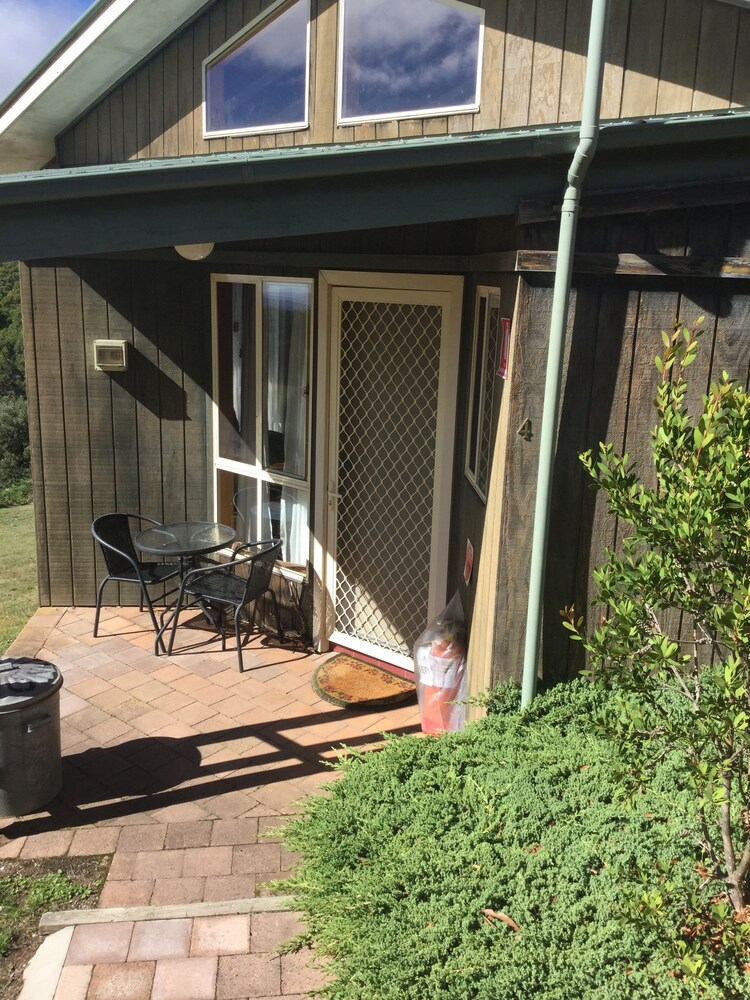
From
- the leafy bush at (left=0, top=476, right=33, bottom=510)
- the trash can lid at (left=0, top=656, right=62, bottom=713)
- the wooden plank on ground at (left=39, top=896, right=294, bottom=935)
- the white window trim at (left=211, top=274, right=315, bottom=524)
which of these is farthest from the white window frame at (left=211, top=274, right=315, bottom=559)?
the leafy bush at (left=0, top=476, right=33, bottom=510)

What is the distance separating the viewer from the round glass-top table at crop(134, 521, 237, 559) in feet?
18.9

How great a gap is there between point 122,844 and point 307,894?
1082 millimetres

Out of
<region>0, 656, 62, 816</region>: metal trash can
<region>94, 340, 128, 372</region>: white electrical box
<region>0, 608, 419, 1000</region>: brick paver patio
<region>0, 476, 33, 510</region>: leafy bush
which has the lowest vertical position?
<region>0, 476, 33, 510</region>: leafy bush

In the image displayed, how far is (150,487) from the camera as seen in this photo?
6.50 m

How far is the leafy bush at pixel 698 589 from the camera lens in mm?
2344

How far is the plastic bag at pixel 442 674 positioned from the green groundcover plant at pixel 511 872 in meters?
0.88

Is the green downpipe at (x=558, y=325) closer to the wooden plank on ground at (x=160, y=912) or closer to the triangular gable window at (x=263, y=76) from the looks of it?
the wooden plank on ground at (x=160, y=912)

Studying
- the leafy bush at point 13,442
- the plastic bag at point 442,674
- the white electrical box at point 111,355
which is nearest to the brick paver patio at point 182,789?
the plastic bag at point 442,674

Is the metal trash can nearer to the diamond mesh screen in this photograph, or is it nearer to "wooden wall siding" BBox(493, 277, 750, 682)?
"wooden wall siding" BBox(493, 277, 750, 682)

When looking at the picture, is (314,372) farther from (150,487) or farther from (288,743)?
(288,743)

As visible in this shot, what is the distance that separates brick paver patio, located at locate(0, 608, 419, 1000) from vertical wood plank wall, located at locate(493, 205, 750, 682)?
1406mm

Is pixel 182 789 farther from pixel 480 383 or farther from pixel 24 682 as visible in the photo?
pixel 480 383

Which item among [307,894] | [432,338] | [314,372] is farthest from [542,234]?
[307,894]

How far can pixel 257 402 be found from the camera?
6.04m
